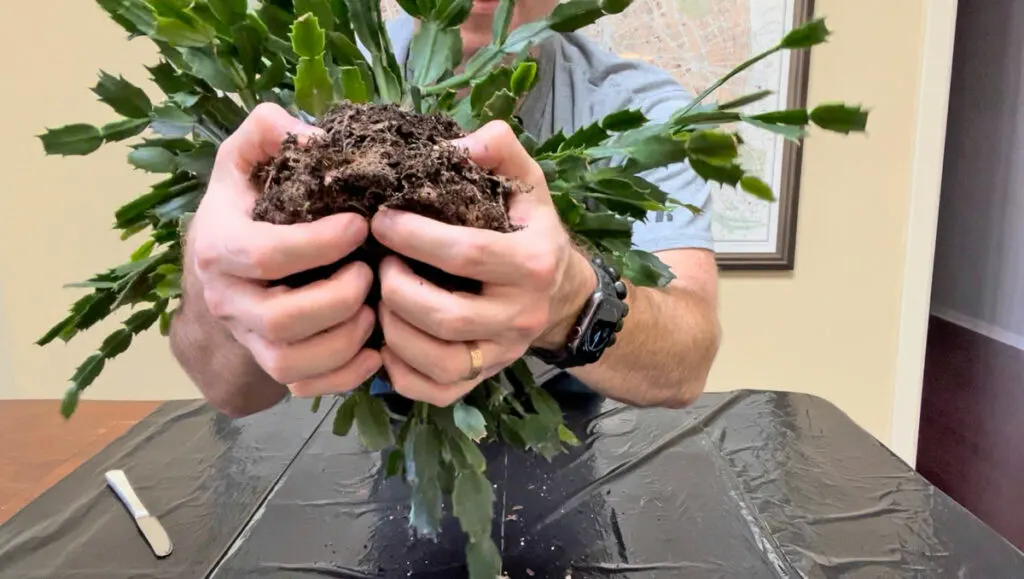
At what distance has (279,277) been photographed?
357mm

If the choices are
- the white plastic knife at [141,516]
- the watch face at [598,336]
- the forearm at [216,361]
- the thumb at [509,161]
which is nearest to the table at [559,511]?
the white plastic knife at [141,516]

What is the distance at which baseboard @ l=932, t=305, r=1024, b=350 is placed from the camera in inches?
110

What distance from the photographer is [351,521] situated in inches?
27.2

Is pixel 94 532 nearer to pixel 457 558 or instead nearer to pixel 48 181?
pixel 457 558

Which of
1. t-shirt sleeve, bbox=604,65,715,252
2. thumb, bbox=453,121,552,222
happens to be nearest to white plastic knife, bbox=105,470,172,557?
thumb, bbox=453,121,552,222

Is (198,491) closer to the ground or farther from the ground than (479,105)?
closer to the ground

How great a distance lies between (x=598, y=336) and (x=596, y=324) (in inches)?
0.5

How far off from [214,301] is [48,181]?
133 cm

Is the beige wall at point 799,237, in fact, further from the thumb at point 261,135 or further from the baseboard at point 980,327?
the baseboard at point 980,327

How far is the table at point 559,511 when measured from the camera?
2.07 feet

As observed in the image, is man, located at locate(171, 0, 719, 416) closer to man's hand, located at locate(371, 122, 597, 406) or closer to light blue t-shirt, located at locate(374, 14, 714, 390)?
man's hand, located at locate(371, 122, 597, 406)

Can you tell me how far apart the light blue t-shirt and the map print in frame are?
1.68ft

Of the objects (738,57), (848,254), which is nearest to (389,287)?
(738,57)

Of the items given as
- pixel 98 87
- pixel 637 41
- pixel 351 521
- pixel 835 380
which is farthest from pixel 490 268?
pixel 835 380
